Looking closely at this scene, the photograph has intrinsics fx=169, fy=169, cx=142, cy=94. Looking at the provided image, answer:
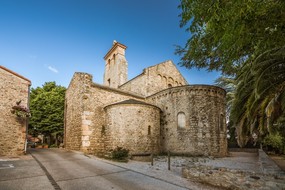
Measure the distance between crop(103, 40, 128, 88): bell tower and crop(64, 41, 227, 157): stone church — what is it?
7.61 m

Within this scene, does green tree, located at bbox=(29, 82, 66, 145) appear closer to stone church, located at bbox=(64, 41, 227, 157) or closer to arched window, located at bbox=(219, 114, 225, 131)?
stone church, located at bbox=(64, 41, 227, 157)

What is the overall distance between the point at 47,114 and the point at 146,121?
14813 mm

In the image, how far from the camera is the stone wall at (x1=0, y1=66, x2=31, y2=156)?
11312 millimetres

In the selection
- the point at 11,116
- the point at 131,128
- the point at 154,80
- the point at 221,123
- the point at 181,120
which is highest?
the point at 154,80

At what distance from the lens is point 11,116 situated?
1165 cm

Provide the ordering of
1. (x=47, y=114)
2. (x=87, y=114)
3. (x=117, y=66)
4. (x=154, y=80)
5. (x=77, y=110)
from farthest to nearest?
(x=117, y=66), (x=154, y=80), (x=47, y=114), (x=77, y=110), (x=87, y=114)

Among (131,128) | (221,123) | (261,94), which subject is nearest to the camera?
(261,94)

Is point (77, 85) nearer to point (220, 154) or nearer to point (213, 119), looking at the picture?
point (213, 119)

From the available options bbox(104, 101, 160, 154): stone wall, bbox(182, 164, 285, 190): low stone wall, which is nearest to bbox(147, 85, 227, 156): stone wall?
bbox(104, 101, 160, 154): stone wall

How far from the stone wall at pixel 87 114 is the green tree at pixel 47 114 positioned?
6378 mm

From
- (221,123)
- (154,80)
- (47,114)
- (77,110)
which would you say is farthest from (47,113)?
(221,123)

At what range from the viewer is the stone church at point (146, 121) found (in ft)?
46.7

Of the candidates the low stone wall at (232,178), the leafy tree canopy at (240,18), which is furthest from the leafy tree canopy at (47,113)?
the leafy tree canopy at (240,18)

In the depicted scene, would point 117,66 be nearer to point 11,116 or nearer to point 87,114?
point 87,114
